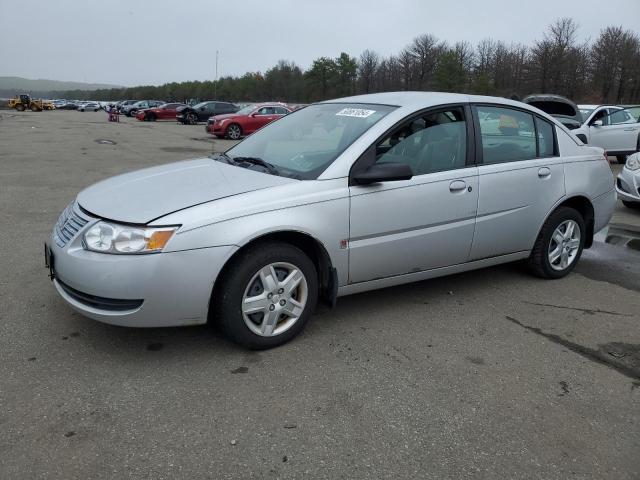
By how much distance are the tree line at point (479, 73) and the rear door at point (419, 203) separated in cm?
5353

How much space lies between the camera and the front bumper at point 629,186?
25.2ft

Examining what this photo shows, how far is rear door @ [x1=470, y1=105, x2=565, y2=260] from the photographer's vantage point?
4.15 m

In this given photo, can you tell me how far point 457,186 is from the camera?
3932 mm

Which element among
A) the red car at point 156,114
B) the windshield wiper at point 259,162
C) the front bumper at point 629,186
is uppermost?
the red car at point 156,114

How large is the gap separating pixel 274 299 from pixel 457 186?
164 cm

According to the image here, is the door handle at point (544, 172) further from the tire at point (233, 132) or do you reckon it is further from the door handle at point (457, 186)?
the tire at point (233, 132)

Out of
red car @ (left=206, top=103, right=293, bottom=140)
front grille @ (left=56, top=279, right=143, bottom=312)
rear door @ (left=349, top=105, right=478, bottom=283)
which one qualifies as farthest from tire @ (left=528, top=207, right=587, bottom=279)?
red car @ (left=206, top=103, right=293, bottom=140)

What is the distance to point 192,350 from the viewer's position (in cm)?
333

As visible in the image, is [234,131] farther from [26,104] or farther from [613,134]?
[26,104]

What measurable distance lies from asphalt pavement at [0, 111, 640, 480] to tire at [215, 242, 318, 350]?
0.13 meters

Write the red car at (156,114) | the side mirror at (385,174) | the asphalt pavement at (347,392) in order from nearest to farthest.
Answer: the asphalt pavement at (347,392) < the side mirror at (385,174) < the red car at (156,114)

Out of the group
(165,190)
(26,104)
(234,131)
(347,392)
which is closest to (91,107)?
(26,104)

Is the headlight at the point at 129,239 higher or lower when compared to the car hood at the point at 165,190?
lower

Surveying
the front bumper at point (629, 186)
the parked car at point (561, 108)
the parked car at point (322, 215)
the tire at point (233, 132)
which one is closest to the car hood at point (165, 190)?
the parked car at point (322, 215)
